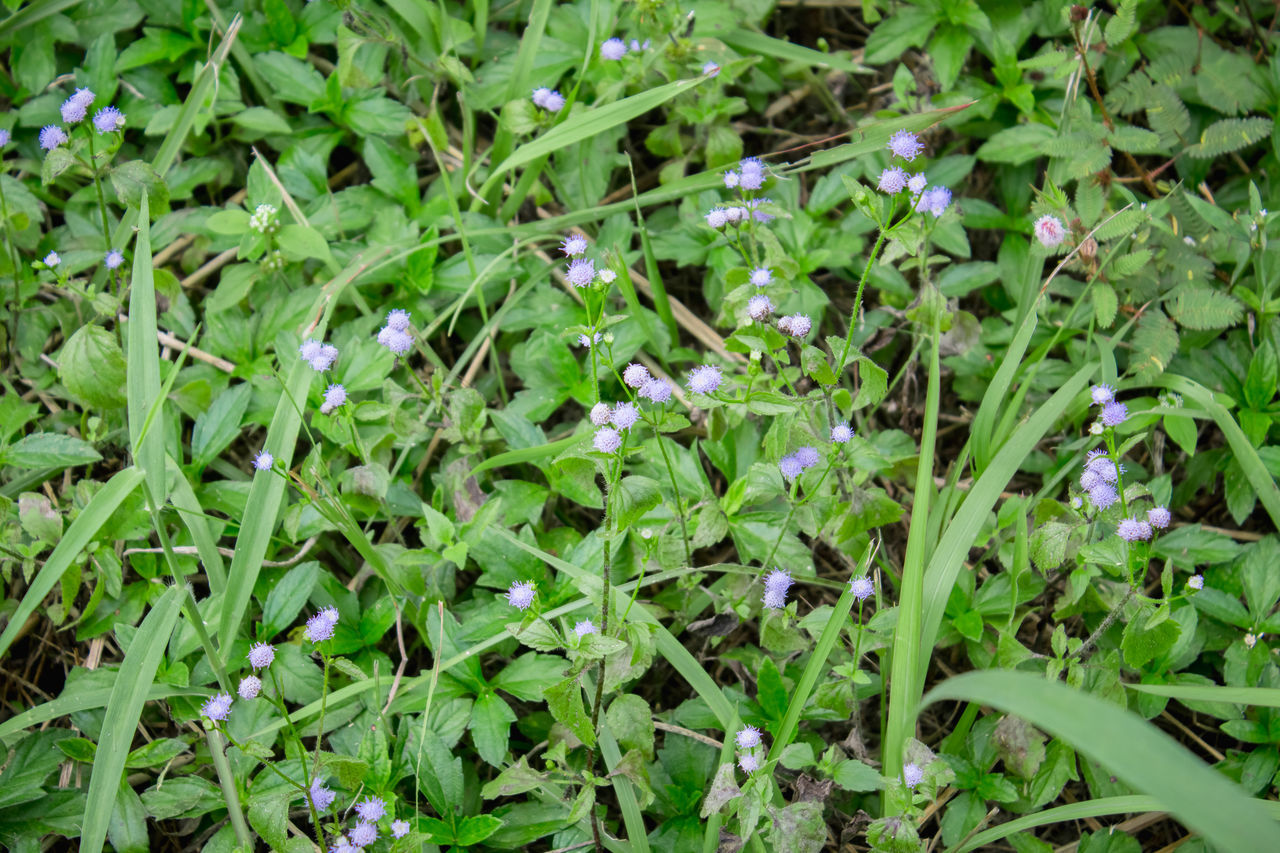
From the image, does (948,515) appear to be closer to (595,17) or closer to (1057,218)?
(1057,218)

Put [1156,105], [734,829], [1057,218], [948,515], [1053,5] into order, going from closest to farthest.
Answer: [734,829] < [948,515] < [1057,218] < [1156,105] < [1053,5]

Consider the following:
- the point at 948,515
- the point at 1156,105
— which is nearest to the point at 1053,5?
the point at 1156,105

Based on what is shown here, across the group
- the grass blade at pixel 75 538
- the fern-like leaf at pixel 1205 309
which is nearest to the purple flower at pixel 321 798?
the grass blade at pixel 75 538

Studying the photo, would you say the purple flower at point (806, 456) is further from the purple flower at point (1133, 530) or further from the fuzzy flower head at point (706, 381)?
the purple flower at point (1133, 530)

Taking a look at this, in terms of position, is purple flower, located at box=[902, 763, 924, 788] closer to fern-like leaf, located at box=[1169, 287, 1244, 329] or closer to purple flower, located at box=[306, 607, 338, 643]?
purple flower, located at box=[306, 607, 338, 643]

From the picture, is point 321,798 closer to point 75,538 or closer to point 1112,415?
point 75,538

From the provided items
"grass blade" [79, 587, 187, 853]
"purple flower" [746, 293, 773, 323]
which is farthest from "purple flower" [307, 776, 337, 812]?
"purple flower" [746, 293, 773, 323]

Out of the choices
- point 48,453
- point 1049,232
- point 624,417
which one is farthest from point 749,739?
point 48,453
